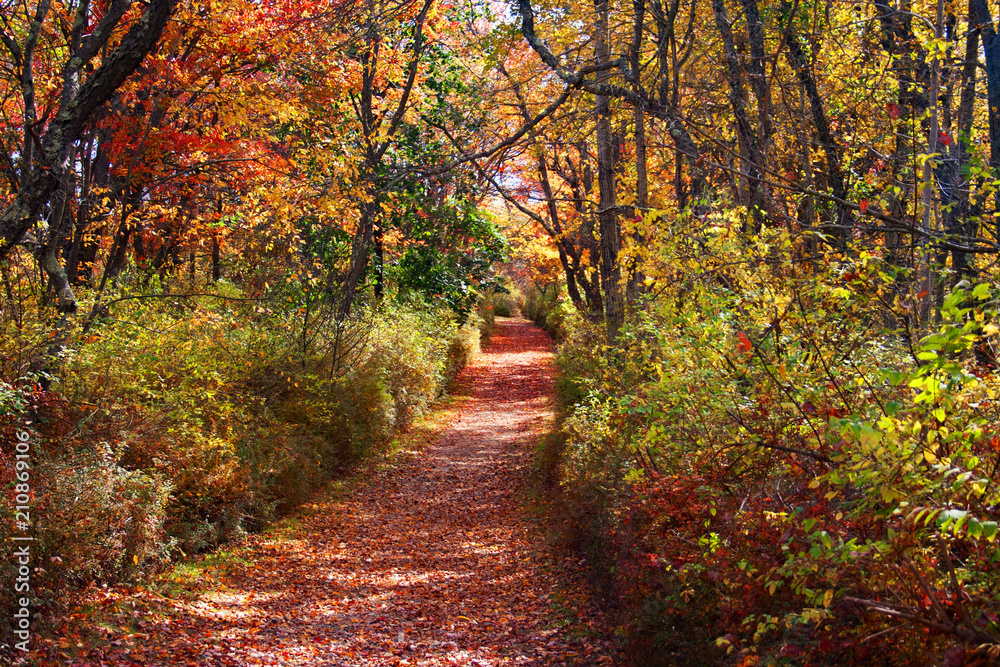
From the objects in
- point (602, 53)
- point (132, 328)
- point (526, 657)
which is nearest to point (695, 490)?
point (526, 657)

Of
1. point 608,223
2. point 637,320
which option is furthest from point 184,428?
point 608,223

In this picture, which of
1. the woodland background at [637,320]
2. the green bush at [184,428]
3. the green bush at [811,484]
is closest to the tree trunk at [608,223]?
the woodland background at [637,320]

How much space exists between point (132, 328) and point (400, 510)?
13.5 ft

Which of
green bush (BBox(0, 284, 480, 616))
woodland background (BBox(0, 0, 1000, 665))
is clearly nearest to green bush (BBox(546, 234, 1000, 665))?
woodland background (BBox(0, 0, 1000, 665))

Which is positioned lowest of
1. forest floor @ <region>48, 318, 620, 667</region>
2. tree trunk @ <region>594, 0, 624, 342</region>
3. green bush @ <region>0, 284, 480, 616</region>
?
forest floor @ <region>48, 318, 620, 667</region>

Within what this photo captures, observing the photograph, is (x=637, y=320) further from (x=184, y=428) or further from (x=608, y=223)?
(x=184, y=428)

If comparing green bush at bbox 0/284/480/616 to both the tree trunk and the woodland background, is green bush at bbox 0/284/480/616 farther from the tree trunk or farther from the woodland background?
the tree trunk

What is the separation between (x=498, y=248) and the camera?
56.4 feet

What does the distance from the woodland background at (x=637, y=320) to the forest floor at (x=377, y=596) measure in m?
0.38

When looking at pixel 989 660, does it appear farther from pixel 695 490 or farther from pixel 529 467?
pixel 529 467

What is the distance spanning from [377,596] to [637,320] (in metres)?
4.46

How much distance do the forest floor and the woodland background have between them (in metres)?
0.38

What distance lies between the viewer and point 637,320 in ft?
27.6

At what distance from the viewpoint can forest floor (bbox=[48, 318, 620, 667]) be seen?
4.88 metres
